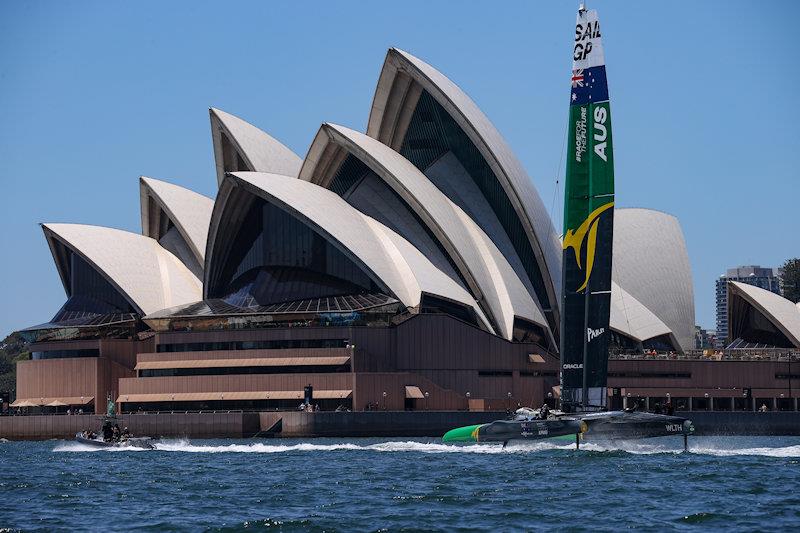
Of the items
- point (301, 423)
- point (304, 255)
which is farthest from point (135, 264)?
point (301, 423)

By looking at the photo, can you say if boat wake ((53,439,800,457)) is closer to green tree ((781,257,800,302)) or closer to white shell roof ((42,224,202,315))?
white shell roof ((42,224,202,315))

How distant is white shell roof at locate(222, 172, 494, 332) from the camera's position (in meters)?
81.7

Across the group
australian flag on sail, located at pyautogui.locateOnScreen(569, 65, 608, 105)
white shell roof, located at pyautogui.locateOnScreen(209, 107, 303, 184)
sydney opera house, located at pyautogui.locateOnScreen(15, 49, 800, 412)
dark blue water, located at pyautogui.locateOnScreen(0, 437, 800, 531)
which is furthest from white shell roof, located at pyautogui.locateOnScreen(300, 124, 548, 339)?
australian flag on sail, located at pyautogui.locateOnScreen(569, 65, 608, 105)

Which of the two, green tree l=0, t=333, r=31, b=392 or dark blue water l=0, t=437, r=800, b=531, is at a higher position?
green tree l=0, t=333, r=31, b=392

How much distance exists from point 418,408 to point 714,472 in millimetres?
40567

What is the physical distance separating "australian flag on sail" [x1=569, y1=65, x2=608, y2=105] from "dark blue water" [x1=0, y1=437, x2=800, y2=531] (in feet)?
41.6

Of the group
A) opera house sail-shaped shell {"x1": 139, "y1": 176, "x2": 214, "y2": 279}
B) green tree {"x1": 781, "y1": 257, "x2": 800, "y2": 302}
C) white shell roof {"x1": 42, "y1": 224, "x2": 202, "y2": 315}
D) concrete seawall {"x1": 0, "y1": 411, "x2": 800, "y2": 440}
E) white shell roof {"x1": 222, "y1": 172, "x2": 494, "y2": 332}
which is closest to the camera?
concrete seawall {"x1": 0, "y1": 411, "x2": 800, "y2": 440}

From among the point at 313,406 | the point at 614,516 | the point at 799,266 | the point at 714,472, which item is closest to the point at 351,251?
the point at 313,406

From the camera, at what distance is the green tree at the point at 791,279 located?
13400 cm

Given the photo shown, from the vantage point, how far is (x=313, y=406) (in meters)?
78.8

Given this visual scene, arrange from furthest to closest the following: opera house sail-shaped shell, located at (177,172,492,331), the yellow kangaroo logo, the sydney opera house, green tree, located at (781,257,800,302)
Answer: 1. green tree, located at (781,257,800,302)
2. opera house sail-shaped shell, located at (177,172,492,331)
3. the sydney opera house
4. the yellow kangaroo logo

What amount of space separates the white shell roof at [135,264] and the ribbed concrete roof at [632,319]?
92.9 ft

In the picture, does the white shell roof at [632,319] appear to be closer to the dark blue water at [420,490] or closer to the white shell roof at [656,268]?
the white shell roof at [656,268]

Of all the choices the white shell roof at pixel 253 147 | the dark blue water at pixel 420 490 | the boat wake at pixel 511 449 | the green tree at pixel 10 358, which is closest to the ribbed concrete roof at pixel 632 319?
the white shell roof at pixel 253 147
